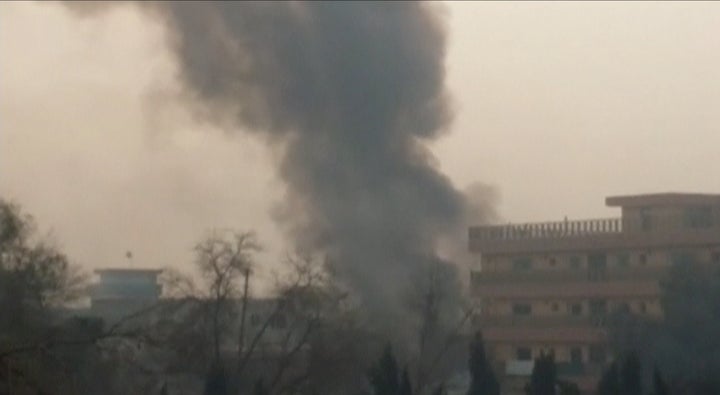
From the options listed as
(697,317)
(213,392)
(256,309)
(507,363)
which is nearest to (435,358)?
(507,363)

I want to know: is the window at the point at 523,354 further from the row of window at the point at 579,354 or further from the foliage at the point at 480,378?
the foliage at the point at 480,378

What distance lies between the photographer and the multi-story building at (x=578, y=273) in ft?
211

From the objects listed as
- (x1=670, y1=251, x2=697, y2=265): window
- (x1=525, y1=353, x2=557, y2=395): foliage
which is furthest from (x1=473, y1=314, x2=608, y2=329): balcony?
(x1=525, y1=353, x2=557, y2=395): foliage

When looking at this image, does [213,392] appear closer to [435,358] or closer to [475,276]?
[435,358]

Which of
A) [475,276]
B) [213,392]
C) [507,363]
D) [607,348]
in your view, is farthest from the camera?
[475,276]

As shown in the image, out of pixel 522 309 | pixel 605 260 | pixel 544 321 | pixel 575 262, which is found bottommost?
pixel 544 321

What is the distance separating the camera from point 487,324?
235 ft

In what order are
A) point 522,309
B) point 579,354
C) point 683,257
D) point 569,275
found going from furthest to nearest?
point 522,309 → point 569,275 → point 579,354 → point 683,257

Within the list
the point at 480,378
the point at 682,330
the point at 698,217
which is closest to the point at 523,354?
the point at 698,217

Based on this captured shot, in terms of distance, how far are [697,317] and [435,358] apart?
12.9 meters

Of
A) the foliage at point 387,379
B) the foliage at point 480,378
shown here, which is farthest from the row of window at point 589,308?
Answer: the foliage at point 387,379

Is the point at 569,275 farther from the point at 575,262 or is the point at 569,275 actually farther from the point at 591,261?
the point at 591,261

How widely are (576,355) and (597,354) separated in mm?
1779

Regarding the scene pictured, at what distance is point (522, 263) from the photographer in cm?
7206
